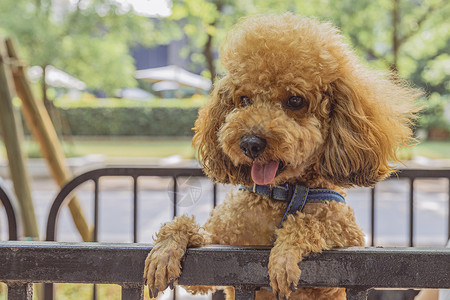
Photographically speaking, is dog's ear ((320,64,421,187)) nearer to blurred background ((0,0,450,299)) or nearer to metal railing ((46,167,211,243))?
metal railing ((46,167,211,243))

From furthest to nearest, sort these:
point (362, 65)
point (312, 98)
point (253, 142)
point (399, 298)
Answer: point (399, 298), point (362, 65), point (312, 98), point (253, 142)

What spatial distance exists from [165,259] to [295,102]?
2.13 feet

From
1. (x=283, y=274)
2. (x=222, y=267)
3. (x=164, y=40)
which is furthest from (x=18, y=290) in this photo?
(x=164, y=40)

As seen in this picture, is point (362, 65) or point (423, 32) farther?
point (423, 32)

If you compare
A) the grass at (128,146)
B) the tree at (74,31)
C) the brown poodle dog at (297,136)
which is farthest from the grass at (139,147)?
the brown poodle dog at (297,136)

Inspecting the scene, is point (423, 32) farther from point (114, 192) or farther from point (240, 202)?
point (240, 202)

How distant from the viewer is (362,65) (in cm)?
159

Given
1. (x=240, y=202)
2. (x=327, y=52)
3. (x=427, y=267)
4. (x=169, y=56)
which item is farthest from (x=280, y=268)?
(x=169, y=56)

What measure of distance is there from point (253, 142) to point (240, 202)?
26 centimetres

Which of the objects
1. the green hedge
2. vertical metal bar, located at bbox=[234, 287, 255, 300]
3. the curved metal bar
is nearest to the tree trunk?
the curved metal bar

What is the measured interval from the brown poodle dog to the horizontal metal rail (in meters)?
0.22

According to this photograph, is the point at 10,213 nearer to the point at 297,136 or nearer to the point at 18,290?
the point at 18,290

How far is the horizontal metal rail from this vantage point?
38.3 inches

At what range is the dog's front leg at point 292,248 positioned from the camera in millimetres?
1014
